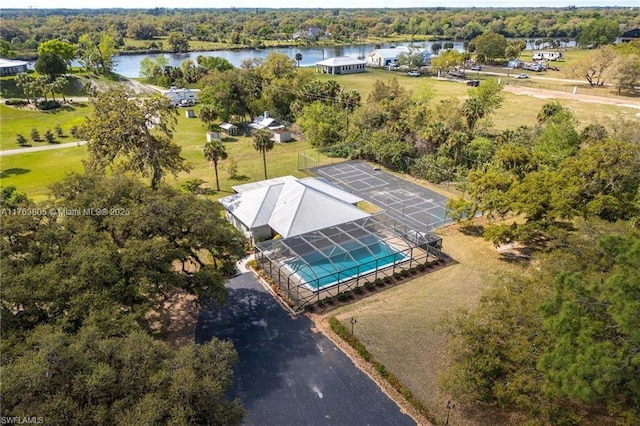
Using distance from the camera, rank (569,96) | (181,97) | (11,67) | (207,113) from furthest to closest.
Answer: (11,67), (569,96), (181,97), (207,113)

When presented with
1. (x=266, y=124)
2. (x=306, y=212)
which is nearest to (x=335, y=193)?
(x=306, y=212)

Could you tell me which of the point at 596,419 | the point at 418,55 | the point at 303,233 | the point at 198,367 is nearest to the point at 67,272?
the point at 198,367

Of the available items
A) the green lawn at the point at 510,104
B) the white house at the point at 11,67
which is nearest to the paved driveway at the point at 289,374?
the green lawn at the point at 510,104

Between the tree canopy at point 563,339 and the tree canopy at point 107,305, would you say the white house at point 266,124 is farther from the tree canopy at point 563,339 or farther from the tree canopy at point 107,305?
the tree canopy at point 563,339

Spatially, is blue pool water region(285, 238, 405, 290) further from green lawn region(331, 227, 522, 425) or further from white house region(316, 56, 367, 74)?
white house region(316, 56, 367, 74)

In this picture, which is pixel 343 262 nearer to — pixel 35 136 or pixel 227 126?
pixel 227 126

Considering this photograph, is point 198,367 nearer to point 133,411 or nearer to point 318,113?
point 133,411
